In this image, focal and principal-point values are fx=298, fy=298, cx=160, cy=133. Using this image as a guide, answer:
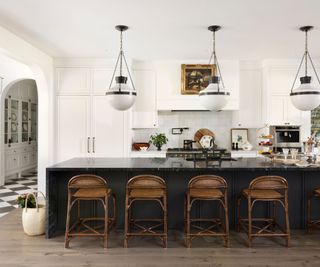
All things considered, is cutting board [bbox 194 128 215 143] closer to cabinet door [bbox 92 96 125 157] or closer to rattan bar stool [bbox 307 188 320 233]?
cabinet door [bbox 92 96 125 157]

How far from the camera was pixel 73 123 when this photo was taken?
553 centimetres

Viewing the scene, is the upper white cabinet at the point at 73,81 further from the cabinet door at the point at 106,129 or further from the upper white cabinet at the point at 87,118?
the cabinet door at the point at 106,129

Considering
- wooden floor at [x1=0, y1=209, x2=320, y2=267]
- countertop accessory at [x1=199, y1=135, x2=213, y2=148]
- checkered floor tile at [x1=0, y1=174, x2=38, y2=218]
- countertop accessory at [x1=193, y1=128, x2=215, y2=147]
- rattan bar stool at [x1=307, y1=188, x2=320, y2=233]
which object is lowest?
wooden floor at [x1=0, y1=209, x2=320, y2=267]

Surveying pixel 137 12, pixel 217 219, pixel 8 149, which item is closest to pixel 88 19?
pixel 137 12

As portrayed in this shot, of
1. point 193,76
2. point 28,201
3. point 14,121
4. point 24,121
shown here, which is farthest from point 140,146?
point 24,121

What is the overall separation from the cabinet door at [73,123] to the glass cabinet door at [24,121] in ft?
9.30

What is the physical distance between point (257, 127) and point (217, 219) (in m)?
2.68

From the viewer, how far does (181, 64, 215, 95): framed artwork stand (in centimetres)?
563

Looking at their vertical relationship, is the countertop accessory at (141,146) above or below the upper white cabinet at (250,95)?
below

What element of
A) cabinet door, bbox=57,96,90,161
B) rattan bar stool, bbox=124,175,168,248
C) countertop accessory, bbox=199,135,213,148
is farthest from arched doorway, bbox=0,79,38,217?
countertop accessory, bbox=199,135,213,148

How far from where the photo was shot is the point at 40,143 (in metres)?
5.47

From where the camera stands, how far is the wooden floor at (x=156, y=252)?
2.84m

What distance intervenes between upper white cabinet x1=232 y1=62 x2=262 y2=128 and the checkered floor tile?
4.37 m

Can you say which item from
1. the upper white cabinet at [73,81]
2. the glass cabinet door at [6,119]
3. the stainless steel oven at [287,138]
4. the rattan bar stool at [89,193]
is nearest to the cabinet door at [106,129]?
the upper white cabinet at [73,81]
